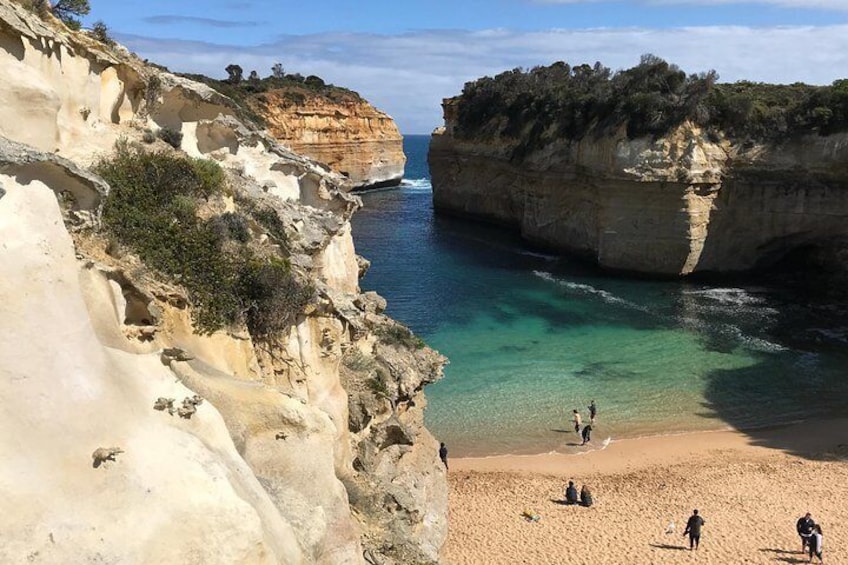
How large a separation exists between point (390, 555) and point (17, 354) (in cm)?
588

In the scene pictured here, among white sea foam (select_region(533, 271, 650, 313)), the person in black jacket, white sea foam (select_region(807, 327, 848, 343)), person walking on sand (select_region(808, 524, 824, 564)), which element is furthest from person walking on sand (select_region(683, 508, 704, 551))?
white sea foam (select_region(533, 271, 650, 313))

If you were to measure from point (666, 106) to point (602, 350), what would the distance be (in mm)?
15619

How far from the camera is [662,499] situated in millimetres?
16828

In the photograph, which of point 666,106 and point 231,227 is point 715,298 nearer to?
point 666,106

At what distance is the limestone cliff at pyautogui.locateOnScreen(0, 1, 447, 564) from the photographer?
17.3ft

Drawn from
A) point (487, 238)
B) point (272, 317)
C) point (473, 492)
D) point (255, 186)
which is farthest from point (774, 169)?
point (272, 317)

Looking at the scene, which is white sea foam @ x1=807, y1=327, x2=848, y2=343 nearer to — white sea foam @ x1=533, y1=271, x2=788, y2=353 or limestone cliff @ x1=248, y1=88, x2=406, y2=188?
white sea foam @ x1=533, y1=271, x2=788, y2=353

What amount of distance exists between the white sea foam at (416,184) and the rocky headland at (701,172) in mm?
44768

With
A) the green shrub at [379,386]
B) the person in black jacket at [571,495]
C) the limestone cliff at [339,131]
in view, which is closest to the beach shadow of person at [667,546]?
the person in black jacket at [571,495]

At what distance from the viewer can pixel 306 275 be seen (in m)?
10.3

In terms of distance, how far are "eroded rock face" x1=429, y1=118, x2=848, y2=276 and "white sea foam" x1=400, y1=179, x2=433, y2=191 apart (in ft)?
153

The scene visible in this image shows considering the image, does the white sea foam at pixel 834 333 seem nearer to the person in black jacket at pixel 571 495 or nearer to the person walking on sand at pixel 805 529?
the person walking on sand at pixel 805 529

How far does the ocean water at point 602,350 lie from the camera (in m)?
21.0

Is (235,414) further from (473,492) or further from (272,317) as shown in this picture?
(473,492)
